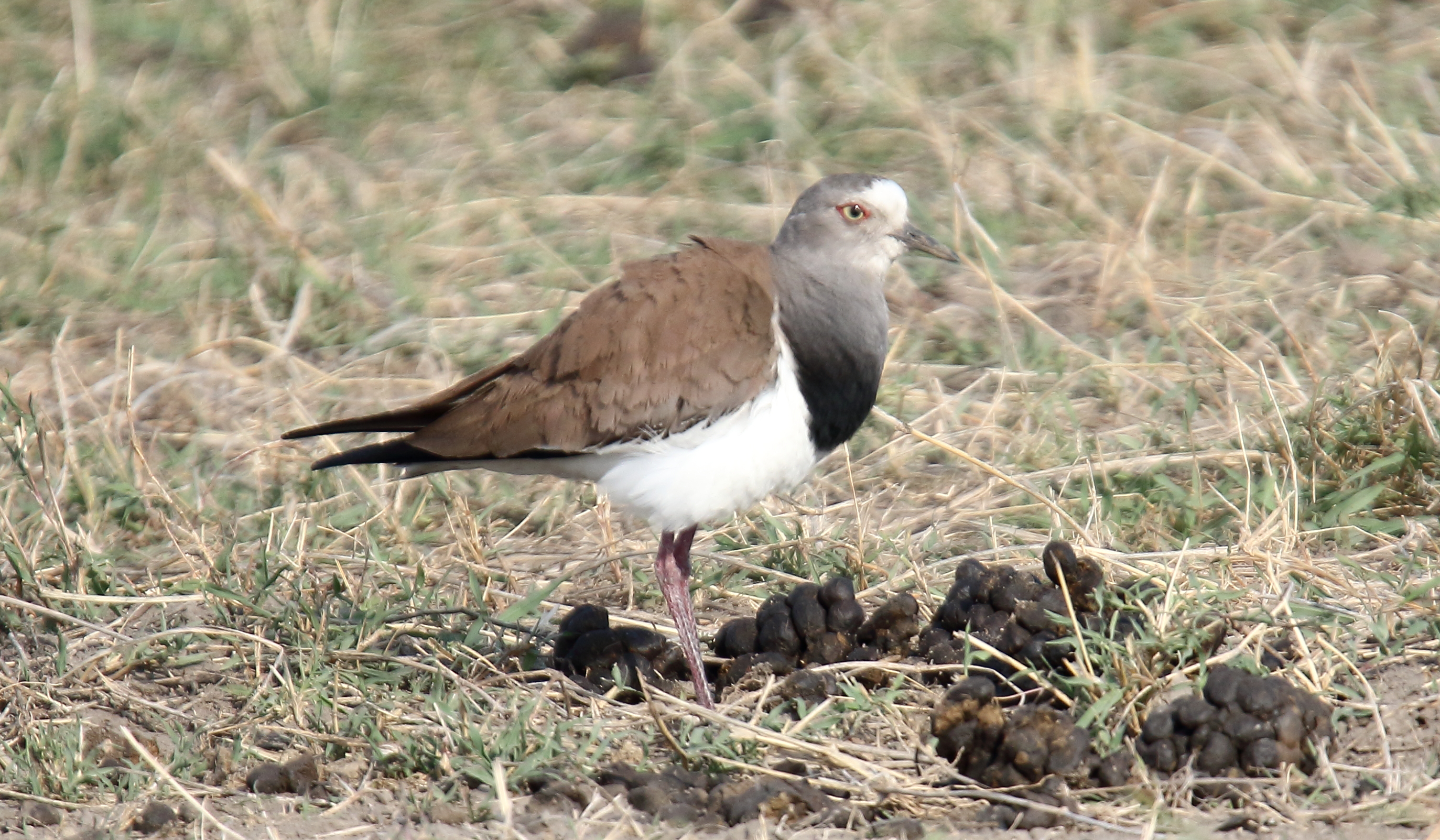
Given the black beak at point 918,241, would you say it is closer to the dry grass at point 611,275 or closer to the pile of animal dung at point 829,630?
the dry grass at point 611,275

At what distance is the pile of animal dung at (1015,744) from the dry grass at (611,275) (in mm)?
71

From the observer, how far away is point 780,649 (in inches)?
141

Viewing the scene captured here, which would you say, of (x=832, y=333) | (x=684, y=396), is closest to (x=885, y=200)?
(x=832, y=333)

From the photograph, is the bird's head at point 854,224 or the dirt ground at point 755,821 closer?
the dirt ground at point 755,821

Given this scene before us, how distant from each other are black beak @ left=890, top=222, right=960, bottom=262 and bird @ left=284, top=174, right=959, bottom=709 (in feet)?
0.53

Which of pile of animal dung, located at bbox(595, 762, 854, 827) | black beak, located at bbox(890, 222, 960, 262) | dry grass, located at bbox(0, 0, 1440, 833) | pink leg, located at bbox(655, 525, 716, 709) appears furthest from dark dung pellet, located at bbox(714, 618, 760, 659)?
black beak, located at bbox(890, 222, 960, 262)

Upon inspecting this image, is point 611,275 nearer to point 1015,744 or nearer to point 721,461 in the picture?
point 721,461

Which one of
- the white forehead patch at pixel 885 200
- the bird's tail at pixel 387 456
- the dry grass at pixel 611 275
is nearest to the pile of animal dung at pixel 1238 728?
the dry grass at pixel 611 275

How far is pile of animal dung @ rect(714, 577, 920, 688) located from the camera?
3.55m

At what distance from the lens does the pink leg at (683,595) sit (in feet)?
11.6

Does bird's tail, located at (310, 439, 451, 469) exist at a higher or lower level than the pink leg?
higher

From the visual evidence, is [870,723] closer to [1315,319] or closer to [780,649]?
[780,649]

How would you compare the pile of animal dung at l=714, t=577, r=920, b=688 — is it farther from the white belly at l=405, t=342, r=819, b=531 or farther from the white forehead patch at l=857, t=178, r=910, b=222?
the white forehead patch at l=857, t=178, r=910, b=222

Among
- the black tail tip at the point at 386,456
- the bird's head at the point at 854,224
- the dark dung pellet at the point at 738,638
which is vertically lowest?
the dark dung pellet at the point at 738,638
